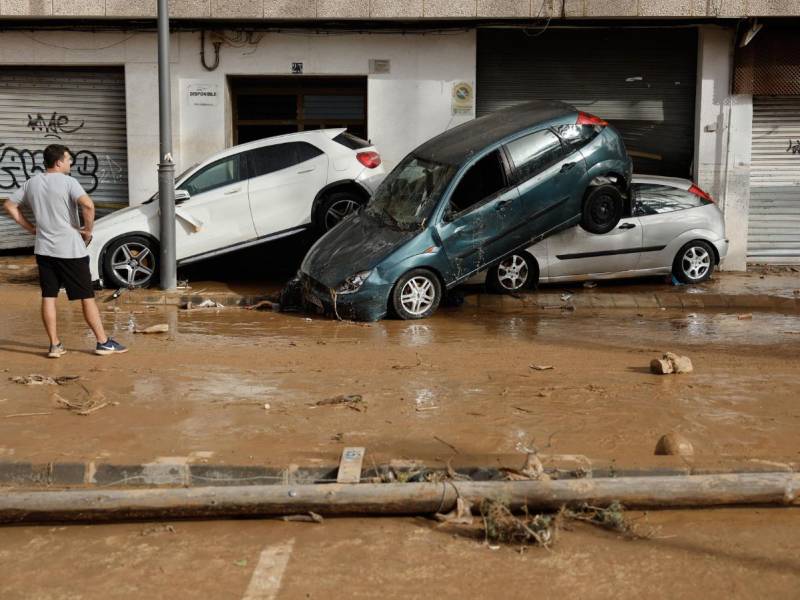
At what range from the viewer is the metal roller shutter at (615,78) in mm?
16578

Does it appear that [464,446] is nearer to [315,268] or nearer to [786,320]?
[315,268]

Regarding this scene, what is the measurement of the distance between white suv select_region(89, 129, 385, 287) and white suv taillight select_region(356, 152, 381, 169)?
15 millimetres

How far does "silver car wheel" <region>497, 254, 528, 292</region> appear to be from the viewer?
43.7ft

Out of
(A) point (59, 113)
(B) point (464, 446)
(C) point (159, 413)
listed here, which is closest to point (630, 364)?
(B) point (464, 446)

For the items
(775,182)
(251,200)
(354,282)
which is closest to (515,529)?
(354,282)

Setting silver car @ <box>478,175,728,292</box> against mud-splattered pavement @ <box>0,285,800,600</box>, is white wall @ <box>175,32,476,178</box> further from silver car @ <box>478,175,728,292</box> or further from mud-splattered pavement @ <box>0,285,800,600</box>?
mud-splattered pavement @ <box>0,285,800,600</box>

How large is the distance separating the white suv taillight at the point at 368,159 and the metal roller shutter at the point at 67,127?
450 cm

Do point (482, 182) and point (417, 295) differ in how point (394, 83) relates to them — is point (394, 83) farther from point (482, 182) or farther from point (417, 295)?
point (417, 295)

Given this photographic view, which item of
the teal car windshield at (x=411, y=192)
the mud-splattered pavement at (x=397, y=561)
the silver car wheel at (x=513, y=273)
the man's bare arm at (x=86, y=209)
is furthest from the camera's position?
the silver car wheel at (x=513, y=273)

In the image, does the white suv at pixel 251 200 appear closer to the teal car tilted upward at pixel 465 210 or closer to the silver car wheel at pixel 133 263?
the silver car wheel at pixel 133 263

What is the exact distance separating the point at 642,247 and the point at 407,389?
6091 mm

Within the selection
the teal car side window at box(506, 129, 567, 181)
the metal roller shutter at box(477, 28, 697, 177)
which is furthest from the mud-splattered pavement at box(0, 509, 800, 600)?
the metal roller shutter at box(477, 28, 697, 177)

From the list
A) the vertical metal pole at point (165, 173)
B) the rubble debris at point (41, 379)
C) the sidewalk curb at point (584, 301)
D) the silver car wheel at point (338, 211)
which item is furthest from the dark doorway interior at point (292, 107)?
the rubble debris at point (41, 379)

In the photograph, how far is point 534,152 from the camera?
41.4 ft
